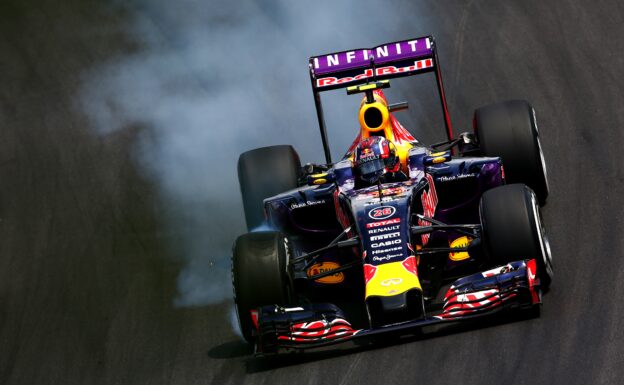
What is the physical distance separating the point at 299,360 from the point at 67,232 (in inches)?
259

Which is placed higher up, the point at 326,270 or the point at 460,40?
the point at 460,40

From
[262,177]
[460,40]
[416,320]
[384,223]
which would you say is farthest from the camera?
[460,40]

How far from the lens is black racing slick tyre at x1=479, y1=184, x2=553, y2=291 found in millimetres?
11547

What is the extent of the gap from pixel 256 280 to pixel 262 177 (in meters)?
3.51

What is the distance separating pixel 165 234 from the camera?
16.9 meters

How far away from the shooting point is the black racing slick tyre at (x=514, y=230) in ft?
37.9

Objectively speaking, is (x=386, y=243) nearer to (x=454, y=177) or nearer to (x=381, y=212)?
(x=381, y=212)

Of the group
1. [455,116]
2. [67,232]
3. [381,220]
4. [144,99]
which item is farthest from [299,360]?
[144,99]

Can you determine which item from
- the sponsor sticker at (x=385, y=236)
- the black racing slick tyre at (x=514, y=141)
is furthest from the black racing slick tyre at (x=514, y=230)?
the black racing slick tyre at (x=514, y=141)

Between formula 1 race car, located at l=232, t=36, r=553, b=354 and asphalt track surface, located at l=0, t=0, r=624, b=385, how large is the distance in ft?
1.18

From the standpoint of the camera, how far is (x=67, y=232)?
17.2 metres

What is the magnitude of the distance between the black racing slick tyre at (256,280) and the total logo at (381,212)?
1.00 meters

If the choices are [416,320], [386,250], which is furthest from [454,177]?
[416,320]

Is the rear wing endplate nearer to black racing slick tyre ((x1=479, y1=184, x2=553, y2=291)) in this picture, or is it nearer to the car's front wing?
black racing slick tyre ((x1=479, y1=184, x2=553, y2=291))
